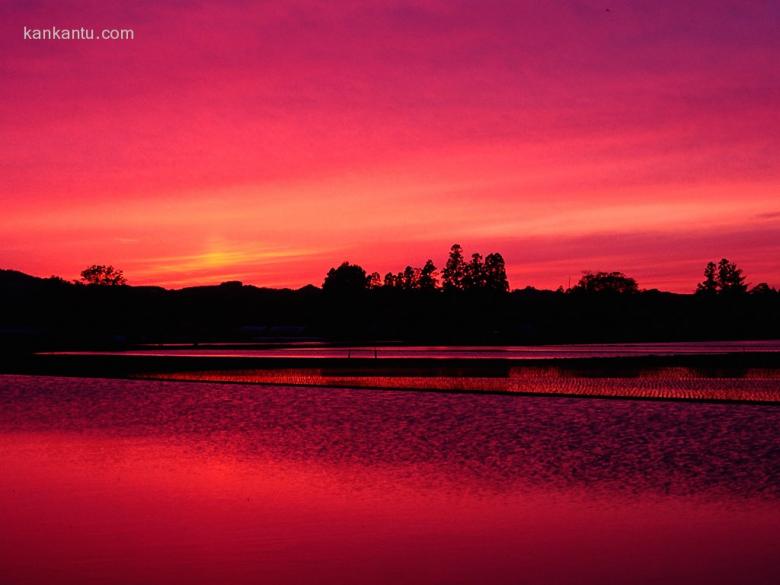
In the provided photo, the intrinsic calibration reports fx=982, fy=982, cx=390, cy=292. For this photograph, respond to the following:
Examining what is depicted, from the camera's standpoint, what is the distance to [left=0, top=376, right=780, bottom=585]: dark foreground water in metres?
11.6

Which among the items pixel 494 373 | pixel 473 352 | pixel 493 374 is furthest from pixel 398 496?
pixel 473 352

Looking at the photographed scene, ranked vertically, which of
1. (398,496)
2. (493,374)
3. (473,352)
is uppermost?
(473,352)

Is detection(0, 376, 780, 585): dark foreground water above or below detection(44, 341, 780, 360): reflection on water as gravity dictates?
below

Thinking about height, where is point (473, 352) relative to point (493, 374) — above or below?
above

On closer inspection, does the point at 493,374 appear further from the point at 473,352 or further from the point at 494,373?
the point at 473,352

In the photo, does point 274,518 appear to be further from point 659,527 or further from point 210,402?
point 210,402

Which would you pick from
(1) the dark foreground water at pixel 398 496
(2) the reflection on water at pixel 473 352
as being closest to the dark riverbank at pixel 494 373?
(2) the reflection on water at pixel 473 352

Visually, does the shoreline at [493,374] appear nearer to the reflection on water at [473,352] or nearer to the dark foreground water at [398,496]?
the reflection on water at [473,352]

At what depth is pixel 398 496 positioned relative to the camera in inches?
633

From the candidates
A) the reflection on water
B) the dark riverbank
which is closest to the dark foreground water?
the dark riverbank

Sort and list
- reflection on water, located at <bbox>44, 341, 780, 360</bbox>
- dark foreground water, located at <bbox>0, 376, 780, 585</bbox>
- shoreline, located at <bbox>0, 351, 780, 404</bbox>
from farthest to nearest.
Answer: reflection on water, located at <bbox>44, 341, 780, 360</bbox>, shoreline, located at <bbox>0, 351, 780, 404</bbox>, dark foreground water, located at <bbox>0, 376, 780, 585</bbox>

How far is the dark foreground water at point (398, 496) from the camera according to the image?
11.6m

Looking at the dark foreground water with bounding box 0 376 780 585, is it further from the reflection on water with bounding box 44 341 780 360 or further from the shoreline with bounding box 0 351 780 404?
the reflection on water with bounding box 44 341 780 360

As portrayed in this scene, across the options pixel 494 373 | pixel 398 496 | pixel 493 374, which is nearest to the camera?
pixel 398 496
